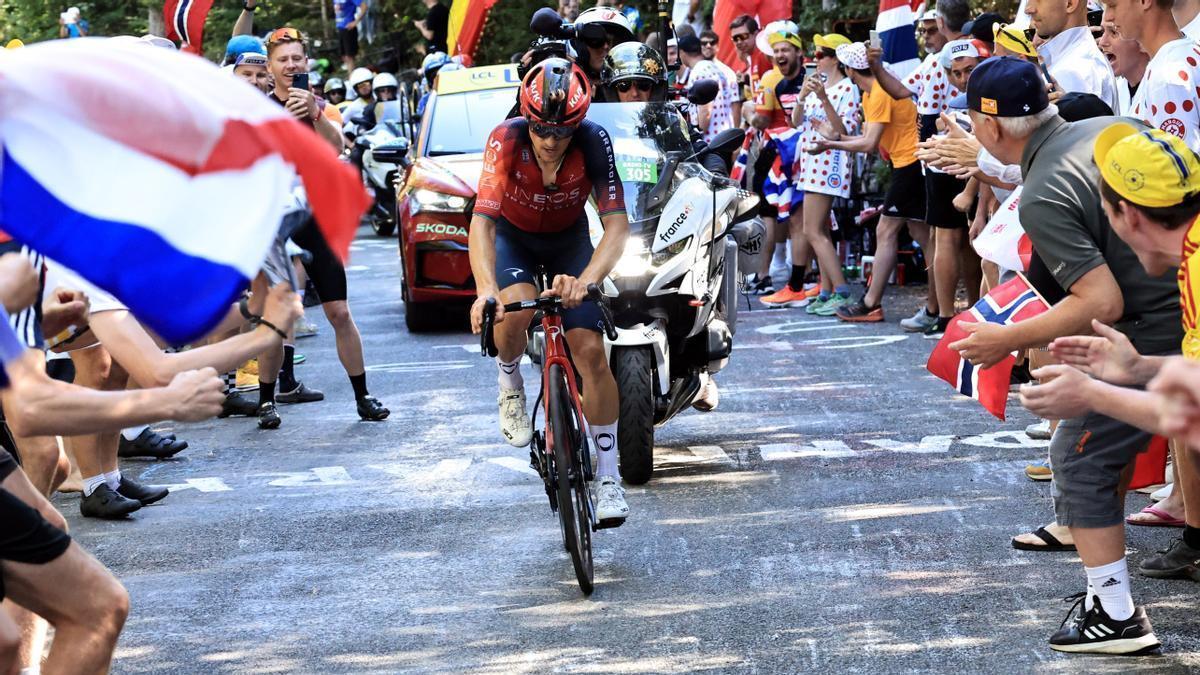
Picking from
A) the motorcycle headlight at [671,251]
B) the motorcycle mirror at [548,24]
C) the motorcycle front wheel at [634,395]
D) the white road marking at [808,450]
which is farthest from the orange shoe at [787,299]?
the motorcycle front wheel at [634,395]

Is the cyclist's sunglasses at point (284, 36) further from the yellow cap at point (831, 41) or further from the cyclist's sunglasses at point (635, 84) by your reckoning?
the yellow cap at point (831, 41)

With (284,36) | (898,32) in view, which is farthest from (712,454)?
(898,32)

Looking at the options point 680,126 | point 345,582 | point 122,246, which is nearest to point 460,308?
point 680,126

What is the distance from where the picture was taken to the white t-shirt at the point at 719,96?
1606 cm

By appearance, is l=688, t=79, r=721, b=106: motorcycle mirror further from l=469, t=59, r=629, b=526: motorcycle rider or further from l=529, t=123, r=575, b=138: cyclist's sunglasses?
l=529, t=123, r=575, b=138: cyclist's sunglasses

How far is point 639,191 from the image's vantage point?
8828mm

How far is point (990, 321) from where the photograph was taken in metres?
6.01

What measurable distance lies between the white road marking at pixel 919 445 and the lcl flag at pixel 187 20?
758 cm

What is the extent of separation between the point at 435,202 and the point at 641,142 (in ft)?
15.0

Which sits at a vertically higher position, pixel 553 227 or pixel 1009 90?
pixel 1009 90

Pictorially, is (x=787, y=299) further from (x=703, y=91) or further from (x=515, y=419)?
(x=515, y=419)

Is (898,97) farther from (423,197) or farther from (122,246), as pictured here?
(122,246)

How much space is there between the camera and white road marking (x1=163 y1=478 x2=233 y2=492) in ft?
28.2

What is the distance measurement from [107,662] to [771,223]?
12.4m
